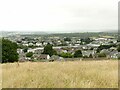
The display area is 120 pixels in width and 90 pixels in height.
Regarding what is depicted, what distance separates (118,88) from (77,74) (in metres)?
1.41

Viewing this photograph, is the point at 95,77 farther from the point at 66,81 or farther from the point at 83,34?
the point at 83,34

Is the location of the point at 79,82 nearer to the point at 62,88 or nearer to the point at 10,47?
the point at 62,88

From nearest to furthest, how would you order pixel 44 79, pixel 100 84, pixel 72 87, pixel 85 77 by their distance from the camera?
pixel 72 87 < pixel 100 84 < pixel 44 79 < pixel 85 77

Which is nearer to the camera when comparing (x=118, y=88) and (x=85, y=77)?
(x=118, y=88)

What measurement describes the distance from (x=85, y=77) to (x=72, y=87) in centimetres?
109

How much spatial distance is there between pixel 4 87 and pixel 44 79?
0.89 meters

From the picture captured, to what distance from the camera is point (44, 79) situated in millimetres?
5465

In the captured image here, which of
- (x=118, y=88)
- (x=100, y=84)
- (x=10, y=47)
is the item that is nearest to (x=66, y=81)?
(x=100, y=84)

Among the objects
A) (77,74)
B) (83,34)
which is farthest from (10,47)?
(83,34)

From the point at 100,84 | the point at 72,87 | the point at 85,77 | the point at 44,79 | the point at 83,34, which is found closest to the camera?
the point at 72,87

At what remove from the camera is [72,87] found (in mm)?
4797

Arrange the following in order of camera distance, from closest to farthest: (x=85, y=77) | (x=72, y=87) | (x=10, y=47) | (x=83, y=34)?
(x=72, y=87), (x=85, y=77), (x=10, y=47), (x=83, y=34)

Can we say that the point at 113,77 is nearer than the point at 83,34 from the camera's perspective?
Yes

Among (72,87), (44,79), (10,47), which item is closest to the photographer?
(72,87)
